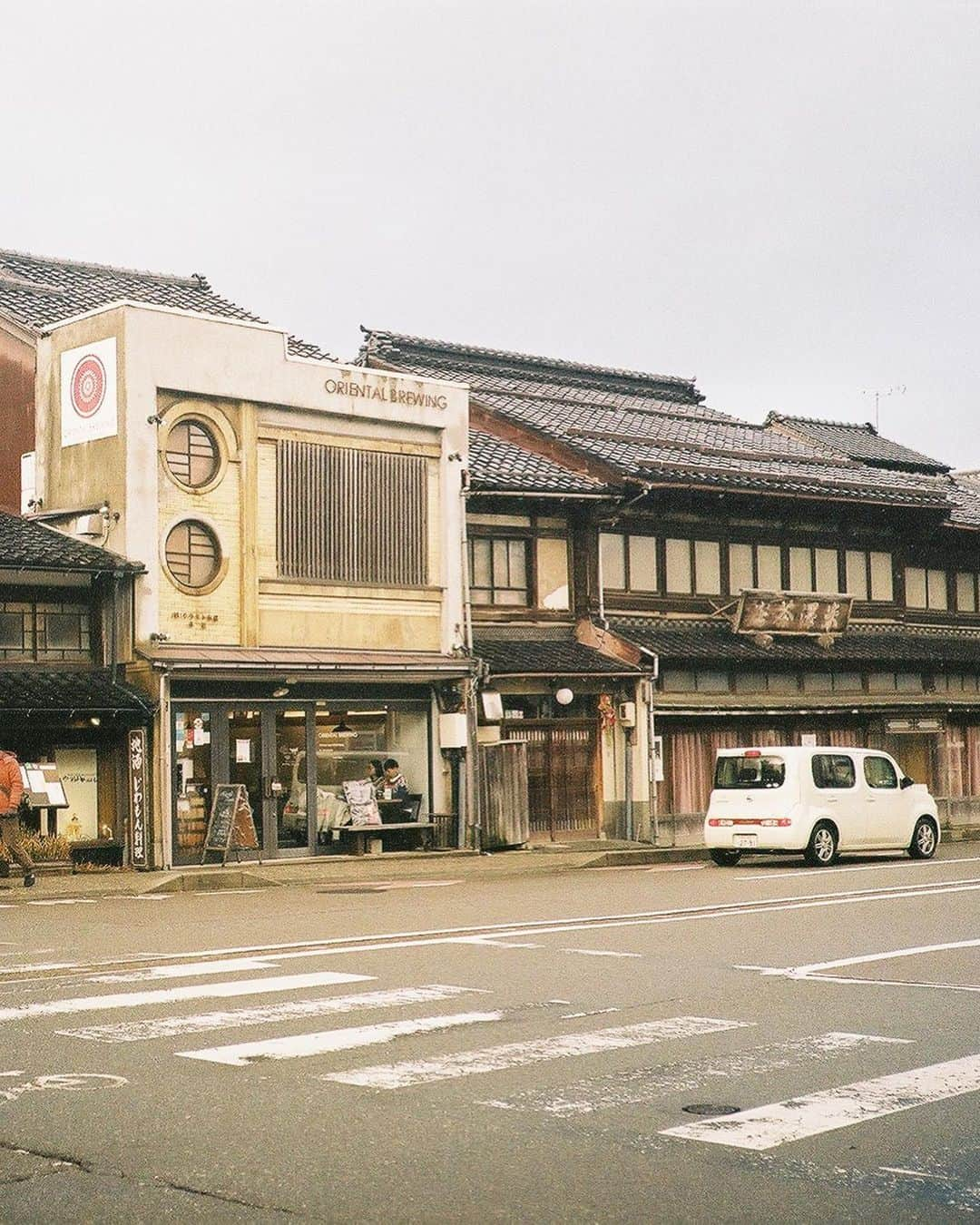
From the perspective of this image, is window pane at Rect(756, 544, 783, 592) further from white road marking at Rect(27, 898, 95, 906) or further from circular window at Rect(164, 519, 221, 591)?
white road marking at Rect(27, 898, 95, 906)

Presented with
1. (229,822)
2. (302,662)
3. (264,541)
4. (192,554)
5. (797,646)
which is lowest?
(229,822)

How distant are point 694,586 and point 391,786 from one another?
935 centimetres

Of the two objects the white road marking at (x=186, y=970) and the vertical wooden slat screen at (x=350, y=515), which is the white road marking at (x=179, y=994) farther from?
the vertical wooden slat screen at (x=350, y=515)

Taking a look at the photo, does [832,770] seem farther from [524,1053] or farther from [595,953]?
[524,1053]

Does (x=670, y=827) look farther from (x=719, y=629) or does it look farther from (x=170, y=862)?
(x=170, y=862)

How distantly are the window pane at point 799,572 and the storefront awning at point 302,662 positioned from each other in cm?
1023

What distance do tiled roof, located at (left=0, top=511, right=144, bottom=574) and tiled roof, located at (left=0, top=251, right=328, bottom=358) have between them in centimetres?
444

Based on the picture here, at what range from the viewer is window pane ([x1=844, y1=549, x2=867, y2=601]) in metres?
37.8

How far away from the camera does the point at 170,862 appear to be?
83.6 ft

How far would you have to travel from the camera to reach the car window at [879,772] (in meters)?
27.4

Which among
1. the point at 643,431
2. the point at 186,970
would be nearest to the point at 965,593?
the point at 643,431

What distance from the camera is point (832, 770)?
26750mm

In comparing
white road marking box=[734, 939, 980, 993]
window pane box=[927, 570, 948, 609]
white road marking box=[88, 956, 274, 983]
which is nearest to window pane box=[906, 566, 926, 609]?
window pane box=[927, 570, 948, 609]

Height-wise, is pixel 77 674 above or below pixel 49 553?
below
